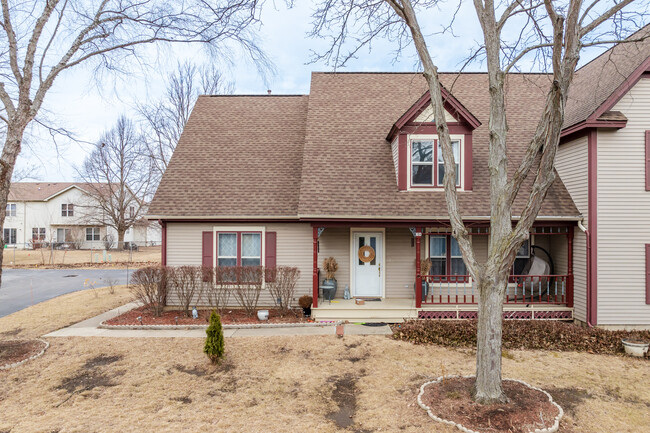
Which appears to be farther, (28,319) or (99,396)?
(28,319)

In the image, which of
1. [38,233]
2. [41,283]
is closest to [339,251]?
[41,283]

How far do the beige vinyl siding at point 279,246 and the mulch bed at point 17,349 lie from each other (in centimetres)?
348

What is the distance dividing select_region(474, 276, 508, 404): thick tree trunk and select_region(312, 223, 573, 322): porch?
4.60 m

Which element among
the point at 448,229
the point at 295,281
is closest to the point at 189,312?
the point at 295,281

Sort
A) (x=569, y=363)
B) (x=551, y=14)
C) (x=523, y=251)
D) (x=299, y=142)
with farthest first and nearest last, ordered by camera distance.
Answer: (x=299, y=142), (x=523, y=251), (x=569, y=363), (x=551, y=14)

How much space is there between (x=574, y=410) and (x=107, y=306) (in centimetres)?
1266

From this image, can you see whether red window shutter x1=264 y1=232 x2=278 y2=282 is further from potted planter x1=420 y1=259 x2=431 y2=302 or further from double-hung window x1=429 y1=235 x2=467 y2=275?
double-hung window x1=429 y1=235 x2=467 y2=275

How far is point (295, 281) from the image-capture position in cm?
1038

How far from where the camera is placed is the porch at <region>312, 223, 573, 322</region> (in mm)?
9898

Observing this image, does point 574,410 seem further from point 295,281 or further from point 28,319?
point 28,319

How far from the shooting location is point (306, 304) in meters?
10.1

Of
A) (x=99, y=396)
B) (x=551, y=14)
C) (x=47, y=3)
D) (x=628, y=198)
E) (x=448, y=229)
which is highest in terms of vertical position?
(x=47, y=3)

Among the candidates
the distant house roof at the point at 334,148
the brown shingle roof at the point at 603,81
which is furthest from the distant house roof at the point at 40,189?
the brown shingle roof at the point at 603,81

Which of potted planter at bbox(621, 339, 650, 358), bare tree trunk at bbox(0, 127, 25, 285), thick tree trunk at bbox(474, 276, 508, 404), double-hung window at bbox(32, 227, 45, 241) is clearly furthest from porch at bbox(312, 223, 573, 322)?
double-hung window at bbox(32, 227, 45, 241)
